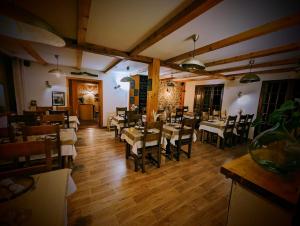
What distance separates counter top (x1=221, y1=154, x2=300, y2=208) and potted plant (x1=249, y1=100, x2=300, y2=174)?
0.22 ft

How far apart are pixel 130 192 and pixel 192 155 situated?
76.9 inches

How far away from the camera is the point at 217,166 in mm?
2873

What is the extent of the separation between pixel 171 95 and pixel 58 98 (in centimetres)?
562

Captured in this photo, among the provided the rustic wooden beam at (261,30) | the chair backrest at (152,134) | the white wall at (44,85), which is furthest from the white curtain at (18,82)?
the rustic wooden beam at (261,30)

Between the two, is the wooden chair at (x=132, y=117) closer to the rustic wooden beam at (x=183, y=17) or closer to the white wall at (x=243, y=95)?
the rustic wooden beam at (x=183, y=17)

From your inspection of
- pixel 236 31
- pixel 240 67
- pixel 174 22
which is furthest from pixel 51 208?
pixel 240 67

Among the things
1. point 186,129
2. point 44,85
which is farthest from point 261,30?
point 44,85

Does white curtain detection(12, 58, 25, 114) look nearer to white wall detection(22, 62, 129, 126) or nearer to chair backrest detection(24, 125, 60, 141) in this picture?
white wall detection(22, 62, 129, 126)

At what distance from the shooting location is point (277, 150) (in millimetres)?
991

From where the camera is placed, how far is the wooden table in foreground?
2.56ft

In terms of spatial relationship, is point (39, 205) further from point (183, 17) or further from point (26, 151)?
point (183, 17)

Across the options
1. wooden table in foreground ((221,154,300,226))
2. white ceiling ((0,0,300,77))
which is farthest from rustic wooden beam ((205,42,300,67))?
wooden table in foreground ((221,154,300,226))

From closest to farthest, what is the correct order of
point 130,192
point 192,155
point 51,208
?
1. point 51,208
2. point 130,192
3. point 192,155

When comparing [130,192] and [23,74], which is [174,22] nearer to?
[130,192]
